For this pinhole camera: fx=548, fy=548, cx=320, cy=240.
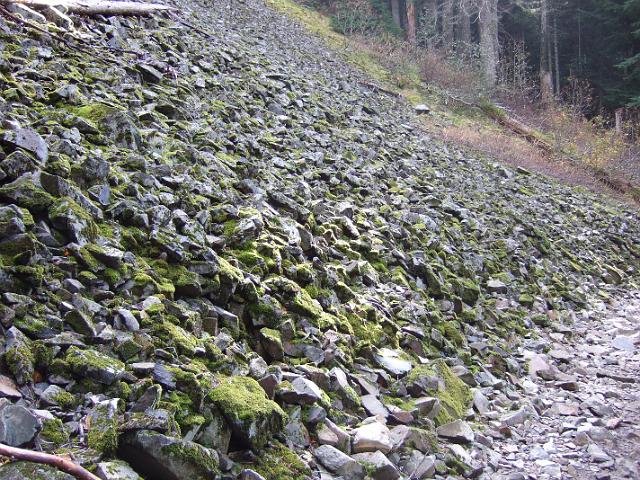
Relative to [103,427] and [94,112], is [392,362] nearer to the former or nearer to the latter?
[103,427]

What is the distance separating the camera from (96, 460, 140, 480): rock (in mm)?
2106

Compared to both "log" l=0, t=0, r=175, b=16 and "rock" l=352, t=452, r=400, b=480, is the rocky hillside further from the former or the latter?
"log" l=0, t=0, r=175, b=16

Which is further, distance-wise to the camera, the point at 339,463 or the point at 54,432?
the point at 339,463

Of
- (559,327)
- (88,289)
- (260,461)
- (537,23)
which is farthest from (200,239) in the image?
(537,23)

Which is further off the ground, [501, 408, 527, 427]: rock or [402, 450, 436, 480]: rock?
[402, 450, 436, 480]: rock

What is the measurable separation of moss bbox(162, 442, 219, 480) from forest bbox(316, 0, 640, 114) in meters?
19.5

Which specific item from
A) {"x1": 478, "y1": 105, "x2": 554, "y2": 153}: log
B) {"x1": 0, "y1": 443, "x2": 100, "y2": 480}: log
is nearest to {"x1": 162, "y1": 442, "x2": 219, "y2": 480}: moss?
{"x1": 0, "y1": 443, "x2": 100, "y2": 480}: log

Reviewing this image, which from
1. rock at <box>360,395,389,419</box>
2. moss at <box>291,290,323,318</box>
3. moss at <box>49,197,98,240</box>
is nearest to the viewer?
moss at <box>49,197,98,240</box>

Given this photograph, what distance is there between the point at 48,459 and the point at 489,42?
2194 cm

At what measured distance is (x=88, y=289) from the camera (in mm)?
3107

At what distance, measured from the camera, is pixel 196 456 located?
7.93 ft

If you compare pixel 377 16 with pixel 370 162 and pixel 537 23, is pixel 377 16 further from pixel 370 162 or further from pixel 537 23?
pixel 370 162

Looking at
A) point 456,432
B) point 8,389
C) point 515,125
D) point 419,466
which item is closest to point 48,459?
point 8,389

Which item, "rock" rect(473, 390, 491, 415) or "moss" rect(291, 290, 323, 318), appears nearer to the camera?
"moss" rect(291, 290, 323, 318)
